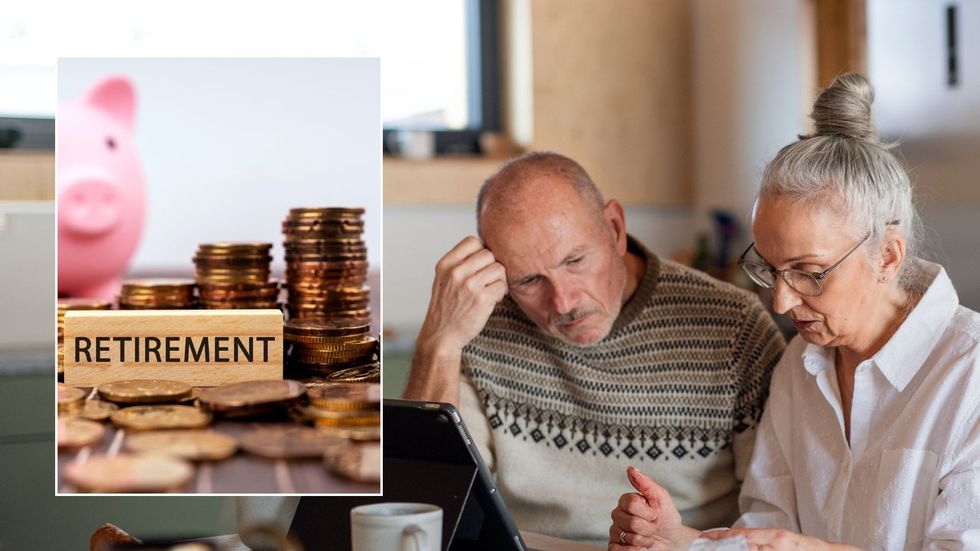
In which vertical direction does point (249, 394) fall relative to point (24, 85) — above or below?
below

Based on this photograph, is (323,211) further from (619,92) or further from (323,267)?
(619,92)

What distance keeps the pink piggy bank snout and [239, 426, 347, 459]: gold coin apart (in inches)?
11.2

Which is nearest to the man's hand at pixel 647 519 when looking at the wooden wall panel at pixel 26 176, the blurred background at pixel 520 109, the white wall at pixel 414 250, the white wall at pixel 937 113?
the white wall at pixel 937 113

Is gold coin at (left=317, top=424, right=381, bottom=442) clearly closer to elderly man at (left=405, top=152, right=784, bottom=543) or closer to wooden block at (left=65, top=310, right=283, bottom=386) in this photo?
wooden block at (left=65, top=310, right=283, bottom=386)

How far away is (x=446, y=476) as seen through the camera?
39.3 inches

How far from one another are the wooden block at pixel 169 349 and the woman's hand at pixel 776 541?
524 millimetres

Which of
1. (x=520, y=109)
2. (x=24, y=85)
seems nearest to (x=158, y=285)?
(x=24, y=85)

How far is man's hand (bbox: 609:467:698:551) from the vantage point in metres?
1.17

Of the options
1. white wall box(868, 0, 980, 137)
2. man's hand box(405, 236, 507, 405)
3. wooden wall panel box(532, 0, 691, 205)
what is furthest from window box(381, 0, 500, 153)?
man's hand box(405, 236, 507, 405)

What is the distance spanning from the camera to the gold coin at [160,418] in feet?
2.73

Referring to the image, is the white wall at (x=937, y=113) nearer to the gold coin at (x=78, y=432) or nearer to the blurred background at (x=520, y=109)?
the blurred background at (x=520, y=109)

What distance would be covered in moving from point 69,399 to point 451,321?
0.71 m

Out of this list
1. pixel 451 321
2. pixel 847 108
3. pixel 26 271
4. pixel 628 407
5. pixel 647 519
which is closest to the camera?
pixel 647 519

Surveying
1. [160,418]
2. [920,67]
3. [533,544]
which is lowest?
[533,544]
